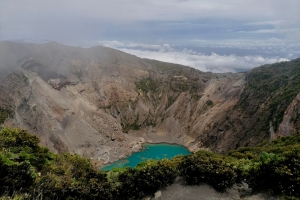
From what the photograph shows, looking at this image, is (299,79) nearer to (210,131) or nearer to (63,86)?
(210,131)

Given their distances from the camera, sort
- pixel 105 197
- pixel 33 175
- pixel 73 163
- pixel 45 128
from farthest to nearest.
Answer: pixel 45 128, pixel 73 163, pixel 105 197, pixel 33 175

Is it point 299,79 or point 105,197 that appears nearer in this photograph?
point 105,197

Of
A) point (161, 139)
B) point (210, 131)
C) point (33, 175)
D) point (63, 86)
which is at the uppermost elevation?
point (33, 175)

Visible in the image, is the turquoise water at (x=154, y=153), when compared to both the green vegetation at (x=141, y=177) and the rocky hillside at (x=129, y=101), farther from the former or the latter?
the green vegetation at (x=141, y=177)

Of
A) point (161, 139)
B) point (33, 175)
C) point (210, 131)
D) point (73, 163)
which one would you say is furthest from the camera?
point (161, 139)

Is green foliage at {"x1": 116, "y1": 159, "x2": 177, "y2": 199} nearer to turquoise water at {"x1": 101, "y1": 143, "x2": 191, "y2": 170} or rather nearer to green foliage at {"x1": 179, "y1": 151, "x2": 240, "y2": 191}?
green foliage at {"x1": 179, "y1": 151, "x2": 240, "y2": 191}

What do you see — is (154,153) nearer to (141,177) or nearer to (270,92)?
(270,92)

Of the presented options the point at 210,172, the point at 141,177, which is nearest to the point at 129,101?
the point at 141,177

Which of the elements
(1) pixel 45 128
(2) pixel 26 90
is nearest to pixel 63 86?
(2) pixel 26 90

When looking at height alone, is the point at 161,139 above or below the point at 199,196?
below
